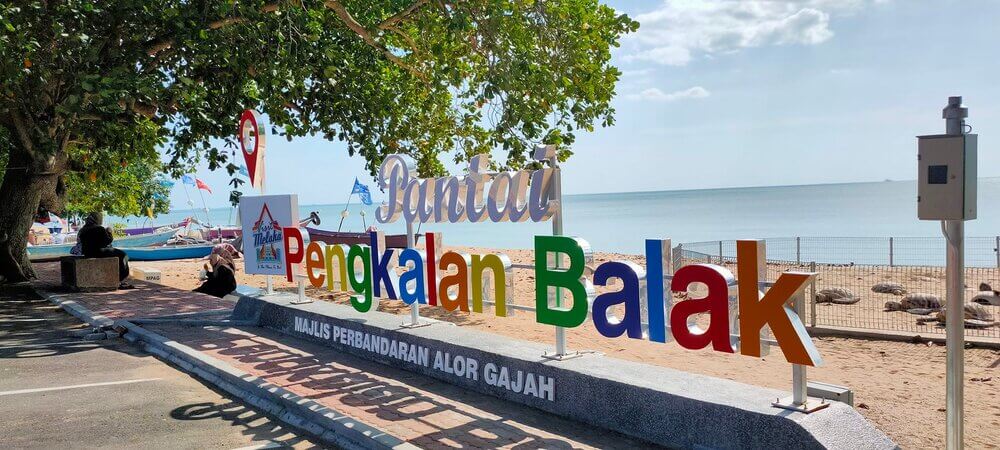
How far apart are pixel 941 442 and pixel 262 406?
620 cm

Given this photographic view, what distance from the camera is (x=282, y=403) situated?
24.3 ft

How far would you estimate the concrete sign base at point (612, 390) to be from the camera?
518 cm

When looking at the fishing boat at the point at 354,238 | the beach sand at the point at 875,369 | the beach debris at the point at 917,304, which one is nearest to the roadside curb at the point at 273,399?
the beach sand at the point at 875,369

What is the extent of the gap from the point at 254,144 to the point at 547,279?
6782 mm

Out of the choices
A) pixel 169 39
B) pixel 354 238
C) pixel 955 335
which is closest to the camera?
pixel 955 335

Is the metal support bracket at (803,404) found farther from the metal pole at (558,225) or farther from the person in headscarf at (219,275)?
the person in headscarf at (219,275)

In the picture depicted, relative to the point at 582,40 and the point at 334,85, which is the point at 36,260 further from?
the point at 582,40

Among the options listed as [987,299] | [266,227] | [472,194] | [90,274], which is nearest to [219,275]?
[90,274]

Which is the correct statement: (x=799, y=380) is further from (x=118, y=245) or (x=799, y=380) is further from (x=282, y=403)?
(x=118, y=245)

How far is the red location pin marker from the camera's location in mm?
11938

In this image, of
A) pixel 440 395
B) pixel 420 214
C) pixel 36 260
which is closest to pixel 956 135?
pixel 440 395

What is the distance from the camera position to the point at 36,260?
26891 mm

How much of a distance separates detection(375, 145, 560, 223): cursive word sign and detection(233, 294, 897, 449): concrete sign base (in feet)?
4.31

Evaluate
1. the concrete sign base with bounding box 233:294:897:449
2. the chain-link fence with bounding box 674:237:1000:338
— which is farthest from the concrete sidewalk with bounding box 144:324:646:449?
the chain-link fence with bounding box 674:237:1000:338
